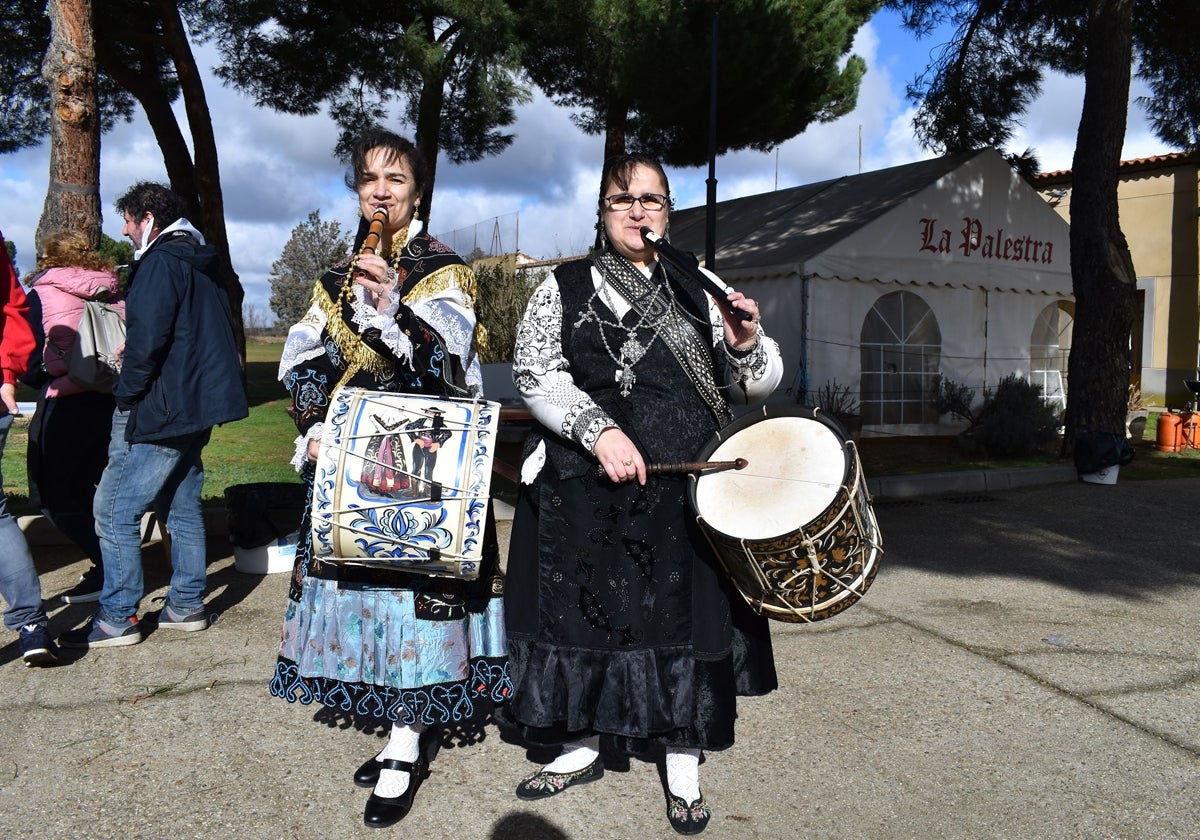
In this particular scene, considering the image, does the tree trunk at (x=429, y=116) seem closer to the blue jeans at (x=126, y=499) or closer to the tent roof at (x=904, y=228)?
the tent roof at (x=904, y=228)

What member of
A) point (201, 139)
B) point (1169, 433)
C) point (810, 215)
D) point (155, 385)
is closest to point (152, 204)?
point (155, 385)

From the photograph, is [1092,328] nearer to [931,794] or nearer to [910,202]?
[910,202]

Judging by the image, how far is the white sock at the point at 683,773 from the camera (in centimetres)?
269

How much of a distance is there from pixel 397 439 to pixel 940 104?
514 inches

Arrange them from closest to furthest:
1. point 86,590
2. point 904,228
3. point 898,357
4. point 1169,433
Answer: point 86,590
point 1169,433
point 904,228
point 898,357

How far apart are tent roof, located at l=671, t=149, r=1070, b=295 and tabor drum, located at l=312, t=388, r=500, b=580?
908cm

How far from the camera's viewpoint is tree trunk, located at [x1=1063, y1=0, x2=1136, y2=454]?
31.6 ft

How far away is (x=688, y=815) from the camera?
264cm

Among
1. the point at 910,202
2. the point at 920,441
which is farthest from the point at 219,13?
the point at 920,441

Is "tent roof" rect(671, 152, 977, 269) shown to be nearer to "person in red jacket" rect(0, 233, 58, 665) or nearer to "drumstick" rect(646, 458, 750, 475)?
"person in red jacket" rect(0, 233, 58, 665)

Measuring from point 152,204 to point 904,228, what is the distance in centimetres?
979

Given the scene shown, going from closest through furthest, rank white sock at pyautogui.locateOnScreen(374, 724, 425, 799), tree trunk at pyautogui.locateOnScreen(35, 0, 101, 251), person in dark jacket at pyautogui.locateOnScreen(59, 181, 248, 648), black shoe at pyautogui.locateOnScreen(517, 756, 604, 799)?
white sock at pyautogui.locateOnScreen(374, 724, 425, 799), black shoe at pyautogui.locateOnScreen(517, 756, 604, 799), person in dark jacket at pyautogui.locateOnScreen(59, 181, 248, 648), tree trunk at pyautogui.locateOnScreen(35, 0, 101, 251)

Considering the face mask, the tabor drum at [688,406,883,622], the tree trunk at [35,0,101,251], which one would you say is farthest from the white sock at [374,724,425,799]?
the tree trunk at [35,0,101,251]

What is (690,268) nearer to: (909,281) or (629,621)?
(629,621)
